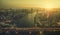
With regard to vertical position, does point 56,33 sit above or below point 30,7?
below

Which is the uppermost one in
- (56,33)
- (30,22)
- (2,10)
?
(2,10)

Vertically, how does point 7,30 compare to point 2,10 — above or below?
below

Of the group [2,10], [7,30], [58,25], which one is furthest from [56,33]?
[2,10]

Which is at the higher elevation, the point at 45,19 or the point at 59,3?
the point at 59,3

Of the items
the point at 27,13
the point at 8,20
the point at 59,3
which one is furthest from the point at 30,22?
the point at 59,3

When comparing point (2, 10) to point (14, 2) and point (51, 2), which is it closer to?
point (14, 2)

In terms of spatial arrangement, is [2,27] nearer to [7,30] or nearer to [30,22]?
[7,30]

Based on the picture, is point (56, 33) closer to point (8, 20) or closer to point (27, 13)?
point (27, 13)

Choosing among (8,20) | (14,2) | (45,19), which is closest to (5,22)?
(8,20)
